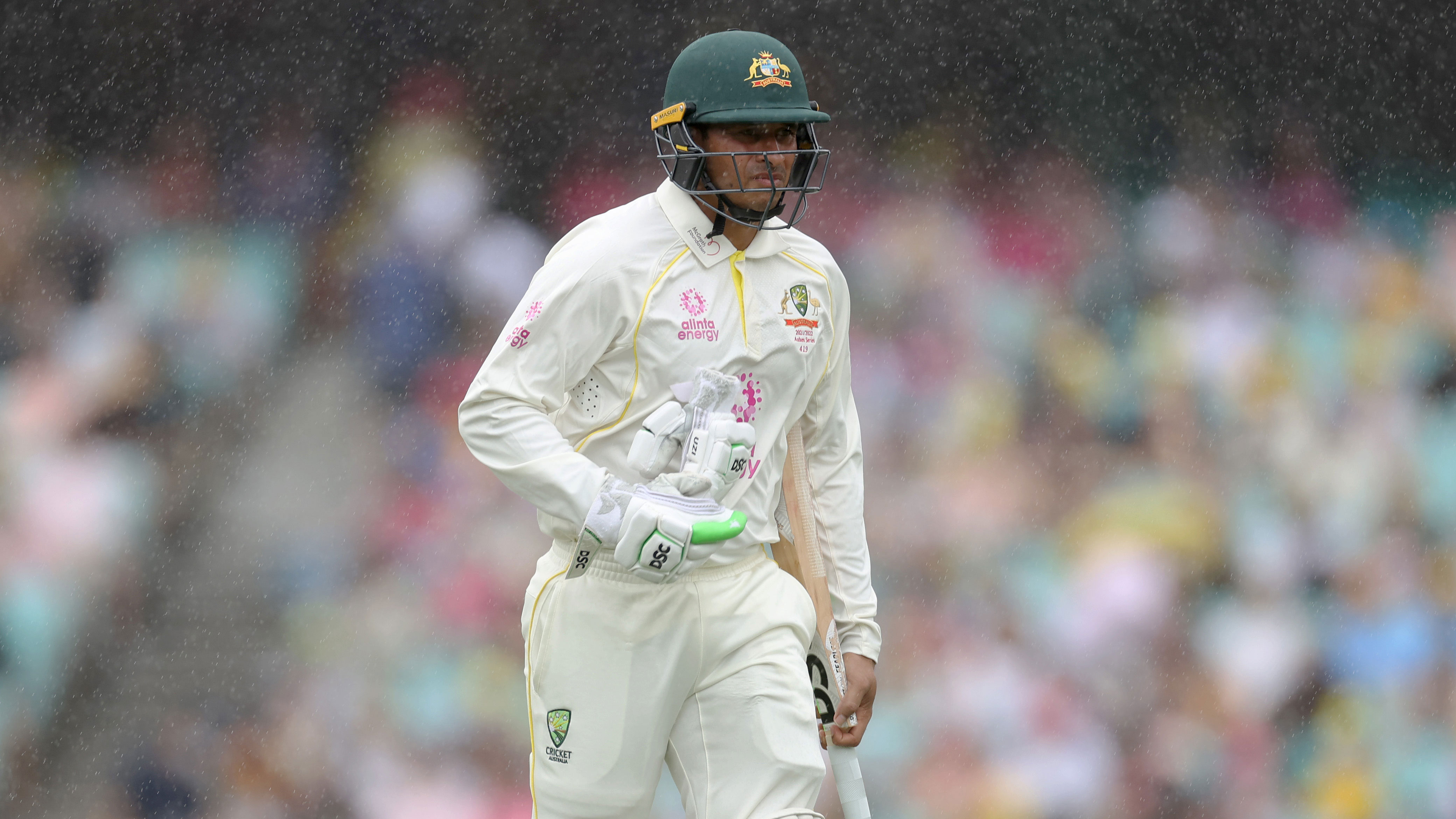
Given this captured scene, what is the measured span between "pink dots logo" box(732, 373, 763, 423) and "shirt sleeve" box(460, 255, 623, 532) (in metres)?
0.25

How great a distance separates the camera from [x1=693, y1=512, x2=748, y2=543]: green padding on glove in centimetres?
249

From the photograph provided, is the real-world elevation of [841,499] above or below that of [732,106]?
below

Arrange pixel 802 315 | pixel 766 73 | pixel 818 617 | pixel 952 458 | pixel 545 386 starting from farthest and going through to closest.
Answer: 1. pixel 952 458
2. pixel 818 617
3. pixel 802 315
4. pixel 766 73
5. pixel 545 386

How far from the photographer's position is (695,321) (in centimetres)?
275

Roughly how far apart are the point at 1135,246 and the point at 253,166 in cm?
283

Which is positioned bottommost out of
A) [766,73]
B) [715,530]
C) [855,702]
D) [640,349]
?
[855,702]

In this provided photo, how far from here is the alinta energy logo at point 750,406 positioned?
2.80m

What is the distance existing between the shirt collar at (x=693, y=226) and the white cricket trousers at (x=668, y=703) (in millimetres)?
562

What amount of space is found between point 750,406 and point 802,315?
→ 0.21 meters

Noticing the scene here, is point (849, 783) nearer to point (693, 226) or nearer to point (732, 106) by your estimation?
A: point (693, 226)

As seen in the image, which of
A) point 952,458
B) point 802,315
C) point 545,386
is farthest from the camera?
point 952,458

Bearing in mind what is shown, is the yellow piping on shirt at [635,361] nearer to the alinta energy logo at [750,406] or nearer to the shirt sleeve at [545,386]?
the shirt sleeve at [545,386]

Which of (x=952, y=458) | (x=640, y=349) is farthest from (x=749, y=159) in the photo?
(x=952, y=458)

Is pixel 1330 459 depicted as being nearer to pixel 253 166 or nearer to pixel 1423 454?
pixel 1423 454
